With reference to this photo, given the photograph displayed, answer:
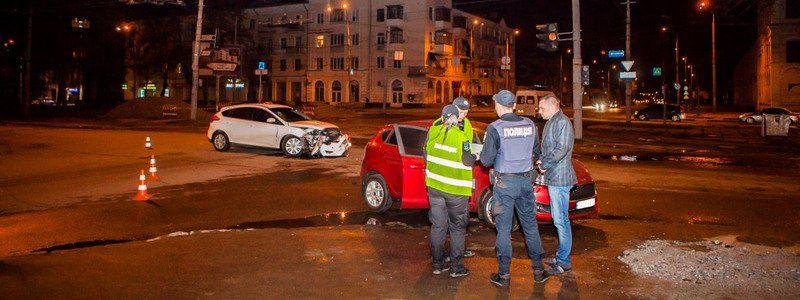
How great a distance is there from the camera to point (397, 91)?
76.9m

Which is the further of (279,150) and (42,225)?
(279,150)

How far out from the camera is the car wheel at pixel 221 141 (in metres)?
19.8

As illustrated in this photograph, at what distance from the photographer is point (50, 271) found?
21.0 feet

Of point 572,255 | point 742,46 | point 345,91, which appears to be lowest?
point 572,255

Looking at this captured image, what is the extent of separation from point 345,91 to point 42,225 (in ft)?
234

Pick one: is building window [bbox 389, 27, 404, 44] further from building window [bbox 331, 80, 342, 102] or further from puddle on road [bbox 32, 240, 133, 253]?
puddle on road [bbox 32, 240, 133, 253]

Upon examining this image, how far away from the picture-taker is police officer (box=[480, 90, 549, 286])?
5945mm

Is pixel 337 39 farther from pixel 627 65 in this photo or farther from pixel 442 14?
pixel 627 65

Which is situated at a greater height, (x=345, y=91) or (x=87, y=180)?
(x=345, y=91)

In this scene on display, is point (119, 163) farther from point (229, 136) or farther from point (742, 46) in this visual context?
point (742, 46)

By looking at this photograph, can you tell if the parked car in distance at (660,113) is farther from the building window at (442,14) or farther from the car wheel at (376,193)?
the car wheel at (376,193)

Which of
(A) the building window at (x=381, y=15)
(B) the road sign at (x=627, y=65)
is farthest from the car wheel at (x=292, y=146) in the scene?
(A) the building window at (x=381, y=15)

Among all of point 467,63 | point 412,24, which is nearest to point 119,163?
point 412,24

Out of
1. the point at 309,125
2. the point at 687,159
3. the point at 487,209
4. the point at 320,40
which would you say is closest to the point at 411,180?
the point at 487,209
